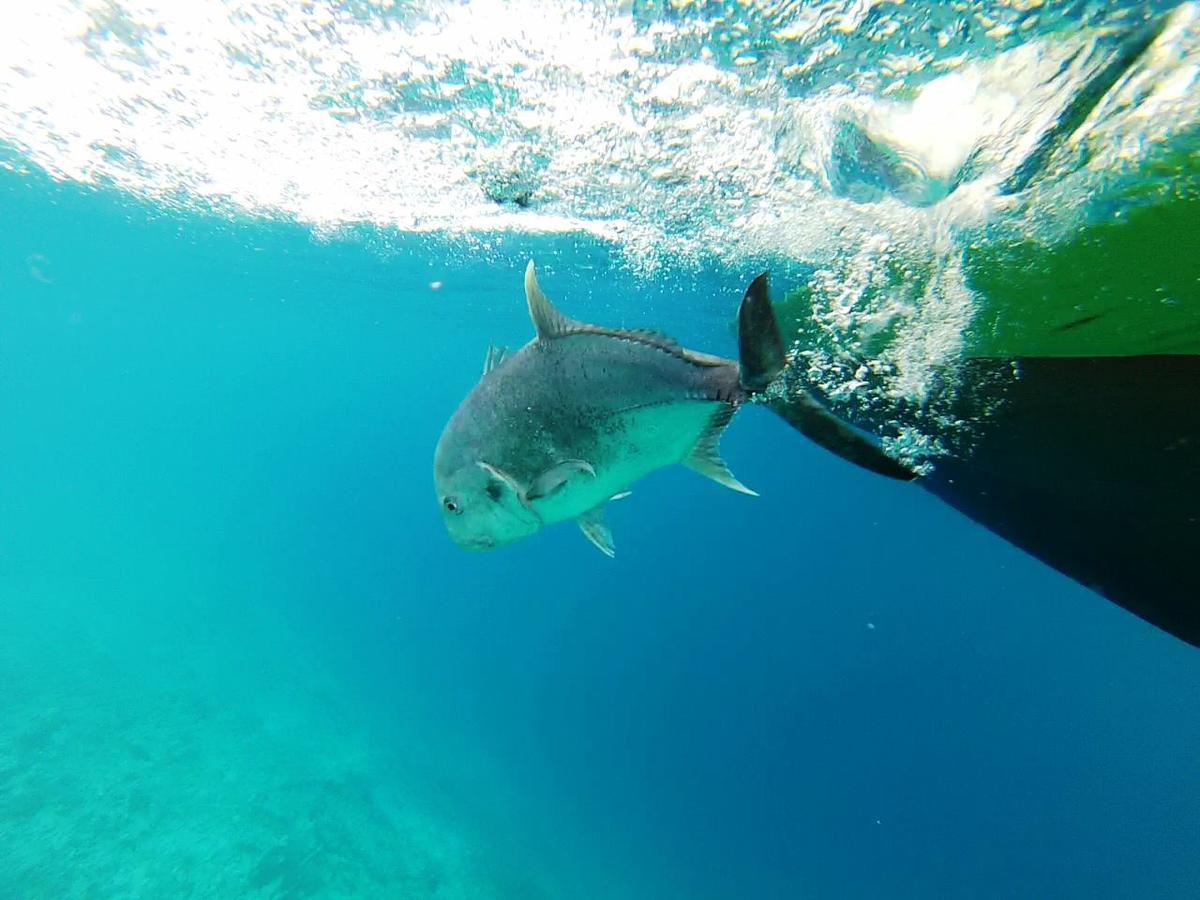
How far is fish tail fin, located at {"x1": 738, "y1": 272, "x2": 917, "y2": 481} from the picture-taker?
7.71 ft

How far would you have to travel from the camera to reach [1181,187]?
4.65m

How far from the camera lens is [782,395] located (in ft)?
8.63

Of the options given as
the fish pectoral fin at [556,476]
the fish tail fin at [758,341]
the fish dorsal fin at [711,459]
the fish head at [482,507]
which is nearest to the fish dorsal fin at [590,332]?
the fish tail fin at [758,341]

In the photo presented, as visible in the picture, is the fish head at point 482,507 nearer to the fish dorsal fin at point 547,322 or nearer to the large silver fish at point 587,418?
the large silver fish at point 587,418

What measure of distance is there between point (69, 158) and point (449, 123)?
1262cm

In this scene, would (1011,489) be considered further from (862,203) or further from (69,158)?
(69,158)

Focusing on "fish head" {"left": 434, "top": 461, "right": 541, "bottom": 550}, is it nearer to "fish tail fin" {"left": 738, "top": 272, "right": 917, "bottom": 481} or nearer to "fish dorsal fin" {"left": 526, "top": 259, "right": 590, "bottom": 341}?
"fish dorsal fin" {"left": 526, "top": 259, "right": 590, "bottom": 341}

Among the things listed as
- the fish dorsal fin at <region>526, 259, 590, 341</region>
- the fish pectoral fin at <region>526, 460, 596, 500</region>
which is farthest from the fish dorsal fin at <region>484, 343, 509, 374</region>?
the fish pectoral fin at <region>526, 460, 596, 500</region>

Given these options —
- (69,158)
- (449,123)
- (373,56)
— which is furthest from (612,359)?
(69,158)

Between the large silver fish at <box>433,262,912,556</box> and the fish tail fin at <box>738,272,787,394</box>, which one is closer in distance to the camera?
the fish tail fin at <box>738,272,787,394</box>

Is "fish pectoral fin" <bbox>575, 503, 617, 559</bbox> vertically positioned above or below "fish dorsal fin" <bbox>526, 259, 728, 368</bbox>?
below

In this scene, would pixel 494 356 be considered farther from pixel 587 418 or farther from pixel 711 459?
pixel 711 459

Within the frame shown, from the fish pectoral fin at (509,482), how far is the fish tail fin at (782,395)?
108 centimetres

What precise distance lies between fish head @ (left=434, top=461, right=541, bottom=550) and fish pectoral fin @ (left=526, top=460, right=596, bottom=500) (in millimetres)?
76
